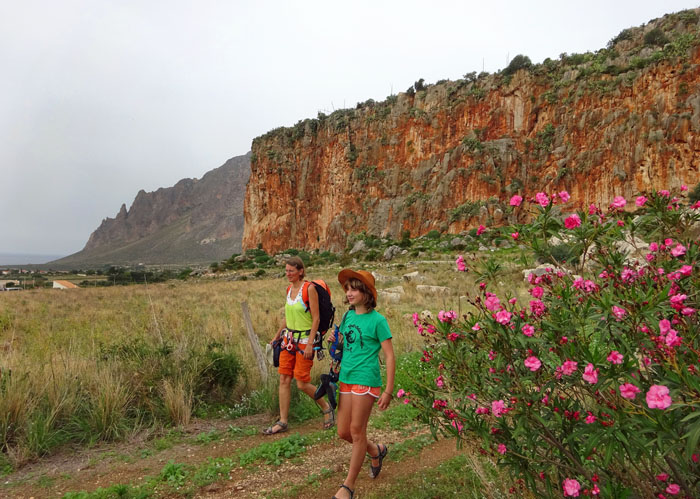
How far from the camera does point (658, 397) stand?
120 centimetres

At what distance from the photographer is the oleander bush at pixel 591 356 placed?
1.46 metres

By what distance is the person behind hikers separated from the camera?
13.8ft

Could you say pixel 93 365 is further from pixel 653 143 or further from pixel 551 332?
pixel 653 143

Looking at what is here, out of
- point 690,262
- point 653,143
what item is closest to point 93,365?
point 690,262

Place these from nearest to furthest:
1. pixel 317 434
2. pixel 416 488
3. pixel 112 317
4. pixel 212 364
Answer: pixel 416 488, pixel 317 434, pixel 212 364, pixel 112 317

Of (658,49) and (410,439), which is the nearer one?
(410,439)

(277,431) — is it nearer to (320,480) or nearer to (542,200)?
(320,480)

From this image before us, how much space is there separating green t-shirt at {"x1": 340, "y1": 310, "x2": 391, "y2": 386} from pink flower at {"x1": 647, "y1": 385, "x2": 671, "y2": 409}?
1.97 metres

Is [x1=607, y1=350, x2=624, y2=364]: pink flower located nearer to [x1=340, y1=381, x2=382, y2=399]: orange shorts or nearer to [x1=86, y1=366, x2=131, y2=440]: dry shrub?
[x1=340, y1=381, x2=382, y2=399]: orange shorts

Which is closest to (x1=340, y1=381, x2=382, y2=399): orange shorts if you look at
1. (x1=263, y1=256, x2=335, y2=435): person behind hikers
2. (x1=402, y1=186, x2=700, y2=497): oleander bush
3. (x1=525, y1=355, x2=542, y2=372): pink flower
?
(x1=402, y1=186, x2=700, y2=497): oleander bush

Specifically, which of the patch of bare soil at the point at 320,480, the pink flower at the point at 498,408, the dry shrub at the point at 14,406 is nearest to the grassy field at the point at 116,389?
the dry shrub at the point at 14,406

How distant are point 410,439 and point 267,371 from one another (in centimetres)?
227

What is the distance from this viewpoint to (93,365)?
5074 mm

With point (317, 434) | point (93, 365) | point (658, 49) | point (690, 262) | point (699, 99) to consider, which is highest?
point (658, 49)
